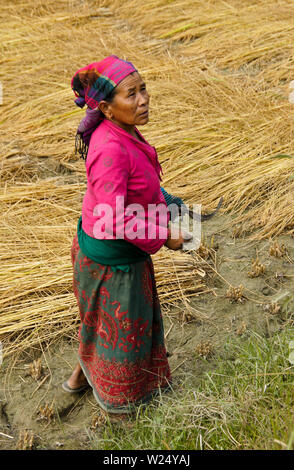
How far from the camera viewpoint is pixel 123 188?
5.18ft

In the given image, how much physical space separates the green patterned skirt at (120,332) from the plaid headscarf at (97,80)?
1.49 ft

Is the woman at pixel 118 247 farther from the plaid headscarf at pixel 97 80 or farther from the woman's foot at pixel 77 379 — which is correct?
the woman's foot at pixel 77 379

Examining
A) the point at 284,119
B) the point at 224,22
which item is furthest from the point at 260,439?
the point at 224,22

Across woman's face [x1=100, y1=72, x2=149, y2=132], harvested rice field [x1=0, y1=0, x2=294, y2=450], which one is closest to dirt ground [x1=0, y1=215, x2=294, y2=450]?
harvested rice field [x1=0, y1=0, x2=294, y2=450]

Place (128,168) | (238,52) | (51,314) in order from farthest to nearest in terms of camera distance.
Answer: (238,52) < (51,314) < (128,168)

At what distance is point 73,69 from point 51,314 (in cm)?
308

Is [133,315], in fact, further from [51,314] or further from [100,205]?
[51,314]

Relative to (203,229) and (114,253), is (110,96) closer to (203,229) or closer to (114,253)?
(114,253)

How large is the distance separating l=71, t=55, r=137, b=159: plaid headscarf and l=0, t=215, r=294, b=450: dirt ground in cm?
86

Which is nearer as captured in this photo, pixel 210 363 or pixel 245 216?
pixel 210 363

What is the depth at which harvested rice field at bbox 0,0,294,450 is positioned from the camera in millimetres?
1961

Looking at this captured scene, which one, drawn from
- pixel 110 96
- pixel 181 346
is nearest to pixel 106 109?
pixel 110 96

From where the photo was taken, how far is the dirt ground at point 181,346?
6.93 ft

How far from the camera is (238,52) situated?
482cm
